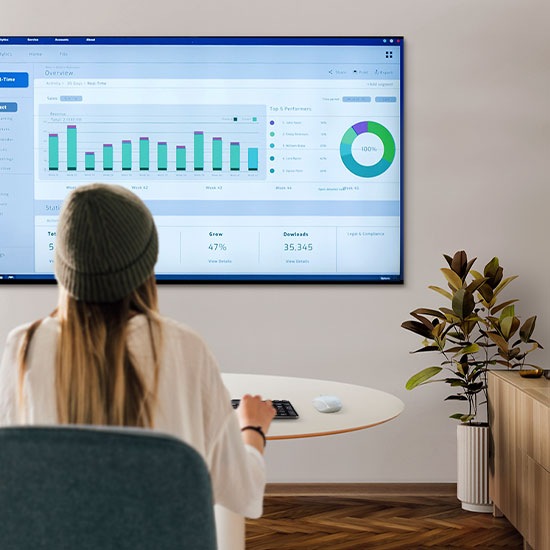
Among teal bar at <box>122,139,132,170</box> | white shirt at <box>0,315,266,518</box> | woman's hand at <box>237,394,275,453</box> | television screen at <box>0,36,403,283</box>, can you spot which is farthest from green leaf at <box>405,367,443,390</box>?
white shirt at <box>0,315,266,518</box>

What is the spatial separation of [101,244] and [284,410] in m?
0.99

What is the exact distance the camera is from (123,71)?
155 inches

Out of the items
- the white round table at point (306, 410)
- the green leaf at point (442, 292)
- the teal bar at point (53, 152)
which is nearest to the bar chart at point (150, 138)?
the teal bar at point (53, 152)

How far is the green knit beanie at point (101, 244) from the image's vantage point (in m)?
1.28

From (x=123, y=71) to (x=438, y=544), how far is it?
8.58 ft

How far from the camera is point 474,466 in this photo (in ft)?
11.8

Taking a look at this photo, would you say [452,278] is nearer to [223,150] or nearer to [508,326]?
[508,326]

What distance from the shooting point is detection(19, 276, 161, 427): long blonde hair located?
1250 millimetres

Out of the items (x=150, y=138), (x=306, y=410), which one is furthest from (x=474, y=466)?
(x=150, y=138)

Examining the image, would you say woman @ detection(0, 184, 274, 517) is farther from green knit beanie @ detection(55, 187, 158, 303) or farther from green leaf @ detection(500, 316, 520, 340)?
green leaf @ detection(500, 316, 520, 340)

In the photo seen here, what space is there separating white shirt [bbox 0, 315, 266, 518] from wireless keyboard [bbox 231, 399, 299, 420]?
69 cm

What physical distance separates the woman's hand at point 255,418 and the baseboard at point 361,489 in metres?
2.50

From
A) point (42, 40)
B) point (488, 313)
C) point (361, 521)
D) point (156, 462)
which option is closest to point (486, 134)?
point (488, 313)

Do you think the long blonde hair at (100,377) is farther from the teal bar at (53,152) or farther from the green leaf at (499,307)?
the teal bar at (53,152)
